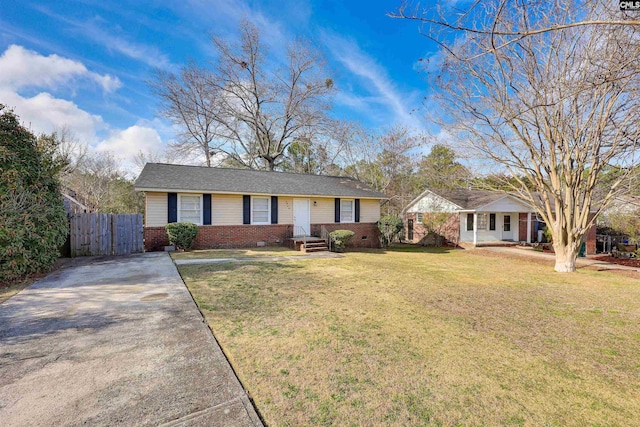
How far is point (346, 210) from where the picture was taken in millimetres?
15766

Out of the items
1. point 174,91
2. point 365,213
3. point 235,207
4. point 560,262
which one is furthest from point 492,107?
point 174,91

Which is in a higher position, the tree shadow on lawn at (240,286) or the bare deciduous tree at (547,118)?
the bare deciduous tree at (547,118)

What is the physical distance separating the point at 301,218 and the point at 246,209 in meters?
2.90

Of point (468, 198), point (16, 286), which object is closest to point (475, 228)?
point (468, 198)

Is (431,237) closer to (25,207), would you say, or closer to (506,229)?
(506,229)

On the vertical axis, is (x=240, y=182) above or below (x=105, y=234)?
above

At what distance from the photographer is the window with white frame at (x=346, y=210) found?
15.6 m

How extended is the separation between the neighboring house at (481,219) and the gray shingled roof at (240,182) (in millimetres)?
4606

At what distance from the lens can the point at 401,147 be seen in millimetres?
19797

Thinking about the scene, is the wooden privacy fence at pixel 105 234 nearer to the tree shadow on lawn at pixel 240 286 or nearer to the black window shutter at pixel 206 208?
the black window shutter at pixel 206 208

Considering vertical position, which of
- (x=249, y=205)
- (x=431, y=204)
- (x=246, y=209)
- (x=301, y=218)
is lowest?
(x=301, y=218)

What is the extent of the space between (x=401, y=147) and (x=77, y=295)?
62.4ft

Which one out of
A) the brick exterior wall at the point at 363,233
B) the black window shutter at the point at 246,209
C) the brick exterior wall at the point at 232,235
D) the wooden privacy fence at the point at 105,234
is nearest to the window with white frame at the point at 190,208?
the brick exterior wall at the point at 232,235

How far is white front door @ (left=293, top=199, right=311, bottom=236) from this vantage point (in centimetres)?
1429
